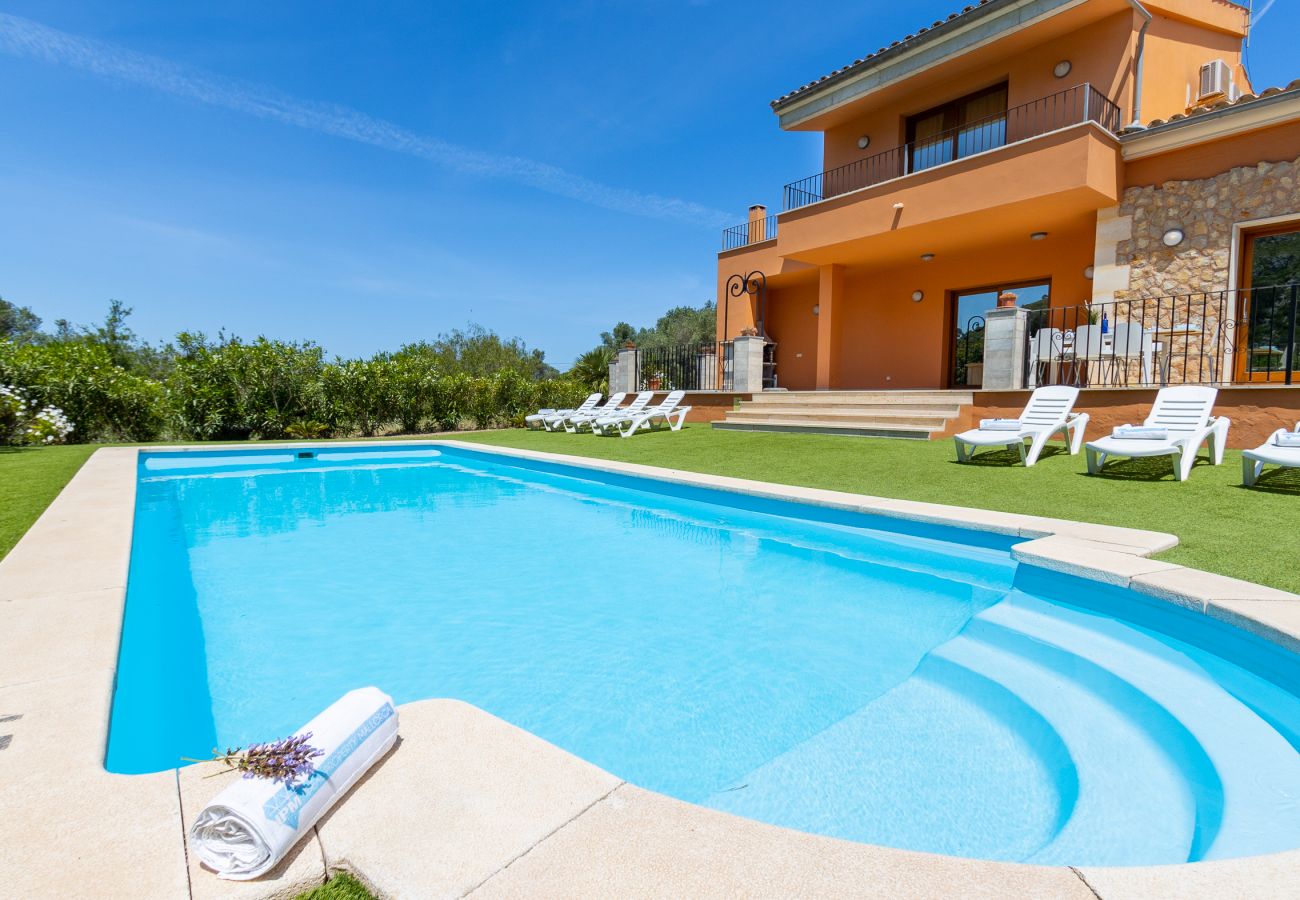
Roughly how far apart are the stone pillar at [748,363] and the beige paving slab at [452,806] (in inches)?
505

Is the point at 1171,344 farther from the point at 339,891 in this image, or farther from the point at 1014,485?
the point at 339,891

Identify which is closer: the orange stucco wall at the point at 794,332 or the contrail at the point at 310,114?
→ the contrail at the point at 310,114

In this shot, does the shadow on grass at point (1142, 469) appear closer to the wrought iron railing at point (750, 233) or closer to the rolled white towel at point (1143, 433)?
the rolled white towel at point (1143, 433)

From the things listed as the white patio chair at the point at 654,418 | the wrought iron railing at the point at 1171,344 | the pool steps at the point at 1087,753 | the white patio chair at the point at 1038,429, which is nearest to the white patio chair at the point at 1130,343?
the wrought iron railing at the point at 1171,344

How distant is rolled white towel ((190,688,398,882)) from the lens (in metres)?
1.29

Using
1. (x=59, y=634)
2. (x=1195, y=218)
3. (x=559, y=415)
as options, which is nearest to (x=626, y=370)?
(x=559, y=415)

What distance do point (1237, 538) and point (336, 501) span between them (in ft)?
31.8

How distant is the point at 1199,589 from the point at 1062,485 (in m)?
3.66

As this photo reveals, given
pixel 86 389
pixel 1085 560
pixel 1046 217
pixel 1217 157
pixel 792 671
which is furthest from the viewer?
pixel 86 389

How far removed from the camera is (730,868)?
4.21ft

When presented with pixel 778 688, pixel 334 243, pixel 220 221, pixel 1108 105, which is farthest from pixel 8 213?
pixel 1108 105

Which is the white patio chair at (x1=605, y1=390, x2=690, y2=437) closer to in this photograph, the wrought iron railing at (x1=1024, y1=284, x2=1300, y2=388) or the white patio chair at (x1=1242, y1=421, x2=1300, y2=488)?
the wrought iron railing at (x1=1024, y1=284, x2=1300, y2=388)

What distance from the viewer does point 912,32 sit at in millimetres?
12250

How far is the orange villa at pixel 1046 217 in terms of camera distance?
30.3 ft
